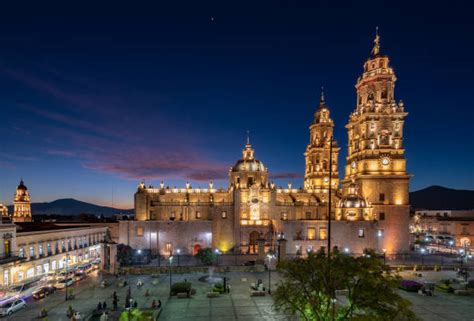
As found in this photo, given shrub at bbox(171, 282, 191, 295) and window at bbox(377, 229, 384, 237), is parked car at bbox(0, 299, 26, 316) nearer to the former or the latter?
shrub at bbox(171, 282, 191, 295)

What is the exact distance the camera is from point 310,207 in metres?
76.3

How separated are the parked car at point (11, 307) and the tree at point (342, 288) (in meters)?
27.3

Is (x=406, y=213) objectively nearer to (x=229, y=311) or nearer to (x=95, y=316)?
(x=229, y=311)

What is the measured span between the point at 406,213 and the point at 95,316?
61.1 metres

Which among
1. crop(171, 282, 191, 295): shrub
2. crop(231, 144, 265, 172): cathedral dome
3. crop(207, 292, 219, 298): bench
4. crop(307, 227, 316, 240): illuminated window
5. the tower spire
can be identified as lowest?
crop(207, 292, 219, 298): bench

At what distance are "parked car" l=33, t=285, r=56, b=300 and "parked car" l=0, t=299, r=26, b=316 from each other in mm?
3227

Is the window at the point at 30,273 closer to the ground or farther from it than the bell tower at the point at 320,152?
closer to the ground

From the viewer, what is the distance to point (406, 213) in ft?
220

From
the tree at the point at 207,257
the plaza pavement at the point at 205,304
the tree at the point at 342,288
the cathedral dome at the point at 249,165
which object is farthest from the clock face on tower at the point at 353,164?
the tree at the point at 342,288

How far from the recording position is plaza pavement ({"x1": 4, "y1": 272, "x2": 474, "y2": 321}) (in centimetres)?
3062

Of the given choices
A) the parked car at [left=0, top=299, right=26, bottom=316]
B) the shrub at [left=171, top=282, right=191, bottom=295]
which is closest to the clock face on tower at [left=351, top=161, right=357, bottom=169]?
the shrub at [left=171, top=282, right=191, bottom=295]

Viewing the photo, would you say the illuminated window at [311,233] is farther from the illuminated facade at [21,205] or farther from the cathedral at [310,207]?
the illuminated facade at [21,205]

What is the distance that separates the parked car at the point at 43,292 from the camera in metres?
36.8

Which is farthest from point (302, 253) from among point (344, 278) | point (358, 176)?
point (344, 278)
